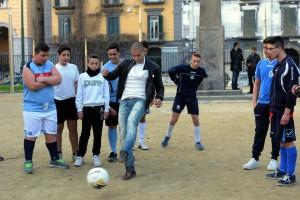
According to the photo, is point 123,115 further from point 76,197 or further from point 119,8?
point 119,8

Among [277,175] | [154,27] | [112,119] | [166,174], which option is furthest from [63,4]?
[277,175]

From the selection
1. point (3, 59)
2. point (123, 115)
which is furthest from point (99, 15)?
point (123, 115)

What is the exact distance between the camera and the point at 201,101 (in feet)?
60.0

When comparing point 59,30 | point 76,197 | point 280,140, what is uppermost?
point 59,30

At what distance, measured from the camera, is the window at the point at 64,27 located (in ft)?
171

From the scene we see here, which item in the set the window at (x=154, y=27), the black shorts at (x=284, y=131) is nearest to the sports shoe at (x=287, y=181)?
the black shorts at (x=284, y=131)

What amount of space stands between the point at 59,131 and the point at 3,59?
3119 cm

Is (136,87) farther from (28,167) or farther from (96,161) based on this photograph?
(28,167)

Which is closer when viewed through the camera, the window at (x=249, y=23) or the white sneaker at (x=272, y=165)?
the white sneaker at (x=272, y=165)

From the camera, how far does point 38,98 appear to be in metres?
7.19

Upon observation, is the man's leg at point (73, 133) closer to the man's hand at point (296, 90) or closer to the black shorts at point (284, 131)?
the black shorts at point (284, 131)

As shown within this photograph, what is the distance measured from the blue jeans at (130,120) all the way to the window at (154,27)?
141 feet

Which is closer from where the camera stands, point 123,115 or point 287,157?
point 287,157

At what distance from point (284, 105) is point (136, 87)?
193 centimetres
